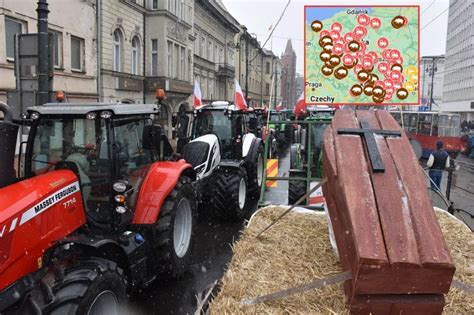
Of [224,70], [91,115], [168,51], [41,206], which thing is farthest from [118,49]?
[224,70]

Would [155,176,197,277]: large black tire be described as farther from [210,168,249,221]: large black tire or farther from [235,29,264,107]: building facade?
[235,29,264,107]: building facade

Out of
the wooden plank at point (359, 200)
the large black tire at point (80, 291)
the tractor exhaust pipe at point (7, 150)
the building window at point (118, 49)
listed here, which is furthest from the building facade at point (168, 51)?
the wooden plank at point (359, 200)

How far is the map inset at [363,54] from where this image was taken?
5.43m

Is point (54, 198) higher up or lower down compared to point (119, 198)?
higher up

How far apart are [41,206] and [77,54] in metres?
14.9

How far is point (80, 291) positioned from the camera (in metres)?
3.19

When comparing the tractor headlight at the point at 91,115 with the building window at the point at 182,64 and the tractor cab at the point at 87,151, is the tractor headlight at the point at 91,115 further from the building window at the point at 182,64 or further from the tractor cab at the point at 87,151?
the building window at the point at 182,64

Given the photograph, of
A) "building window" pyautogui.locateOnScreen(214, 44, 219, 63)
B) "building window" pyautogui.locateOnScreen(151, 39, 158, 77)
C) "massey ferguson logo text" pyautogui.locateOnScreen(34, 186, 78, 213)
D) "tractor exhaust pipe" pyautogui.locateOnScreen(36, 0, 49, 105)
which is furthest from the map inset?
"building window" pyautogui.locateOnScreen(214, 44, 219, 63)

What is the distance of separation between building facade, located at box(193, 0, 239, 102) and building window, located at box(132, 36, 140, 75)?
30.5 feet

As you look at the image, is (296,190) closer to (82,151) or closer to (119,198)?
(119,198)

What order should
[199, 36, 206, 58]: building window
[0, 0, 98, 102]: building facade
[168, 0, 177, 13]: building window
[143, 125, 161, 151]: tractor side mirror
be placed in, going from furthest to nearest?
[199, 36, 206, 58]: building window
[168, 0, 177, 13]: building window
[0, 0, 98, 102]: building facade
[143, 125, 161, 151]: tractor side mirror

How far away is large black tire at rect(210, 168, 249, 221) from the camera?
7938 mm

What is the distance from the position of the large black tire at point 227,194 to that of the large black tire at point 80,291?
431cm

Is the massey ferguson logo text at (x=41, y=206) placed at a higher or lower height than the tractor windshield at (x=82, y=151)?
lower
